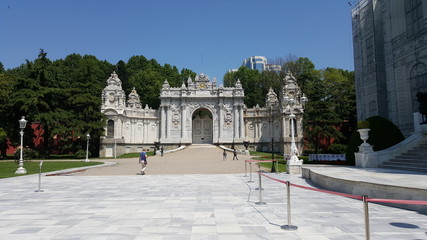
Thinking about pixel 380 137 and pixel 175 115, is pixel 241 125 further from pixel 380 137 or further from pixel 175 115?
pixel 380 137

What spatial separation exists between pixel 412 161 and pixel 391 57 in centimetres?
1499

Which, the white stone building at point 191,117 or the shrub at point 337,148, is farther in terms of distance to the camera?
the white stone building at point 191,117

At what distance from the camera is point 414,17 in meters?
22.5

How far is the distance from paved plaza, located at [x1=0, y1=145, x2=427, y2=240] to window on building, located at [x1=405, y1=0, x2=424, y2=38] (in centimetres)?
2096

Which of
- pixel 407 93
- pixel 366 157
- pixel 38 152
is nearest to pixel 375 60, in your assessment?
pixel 407 93

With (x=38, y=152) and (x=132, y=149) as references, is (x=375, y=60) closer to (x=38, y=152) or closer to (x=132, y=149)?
(x=132, y=149)

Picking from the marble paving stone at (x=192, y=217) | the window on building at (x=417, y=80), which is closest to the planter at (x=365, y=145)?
the marble paving stone at (x=192, y=217)

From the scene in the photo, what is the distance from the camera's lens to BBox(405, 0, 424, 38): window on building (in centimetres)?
2191

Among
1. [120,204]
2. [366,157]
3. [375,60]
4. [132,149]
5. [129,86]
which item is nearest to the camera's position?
[120,204]

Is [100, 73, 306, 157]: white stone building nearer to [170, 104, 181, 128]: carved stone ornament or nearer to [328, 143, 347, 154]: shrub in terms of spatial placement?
[170, 104, 181, 128]: carved stone ornament

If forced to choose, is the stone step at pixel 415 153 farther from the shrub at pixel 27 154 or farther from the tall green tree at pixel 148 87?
the tall green tree at pixel 148 87

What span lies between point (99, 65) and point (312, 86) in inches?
2294

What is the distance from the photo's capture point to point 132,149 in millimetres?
49625

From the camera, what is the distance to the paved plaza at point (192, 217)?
554 centimetres
